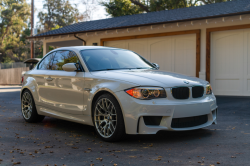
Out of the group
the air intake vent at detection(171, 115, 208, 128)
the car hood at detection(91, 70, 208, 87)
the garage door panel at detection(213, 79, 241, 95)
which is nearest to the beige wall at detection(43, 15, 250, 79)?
the garage door panel at detection(213, 79, 241, 95)

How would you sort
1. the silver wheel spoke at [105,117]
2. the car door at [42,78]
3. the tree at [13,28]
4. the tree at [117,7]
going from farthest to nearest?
the tree at [13,28] < the tree at [117,7] < the car door at [42,78] < the silver wheel spoke at [105,117]

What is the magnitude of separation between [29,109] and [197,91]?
377 centimetres

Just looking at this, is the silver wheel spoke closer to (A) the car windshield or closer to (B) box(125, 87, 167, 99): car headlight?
(B) box(125, 87, 167, 99): car headlight

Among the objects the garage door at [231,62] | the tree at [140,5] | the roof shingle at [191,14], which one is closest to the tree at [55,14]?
the tree at [140,5]

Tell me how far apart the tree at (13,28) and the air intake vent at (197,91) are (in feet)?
156

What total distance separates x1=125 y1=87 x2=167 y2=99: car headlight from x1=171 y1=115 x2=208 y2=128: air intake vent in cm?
43

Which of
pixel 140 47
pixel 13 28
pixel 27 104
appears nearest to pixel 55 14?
pixel 13 28

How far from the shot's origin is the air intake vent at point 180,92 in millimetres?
4664

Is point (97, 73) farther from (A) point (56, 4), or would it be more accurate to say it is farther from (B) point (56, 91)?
(A) point (56, 4)

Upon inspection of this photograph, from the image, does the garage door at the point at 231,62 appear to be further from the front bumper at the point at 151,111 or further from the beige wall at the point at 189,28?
the front bumper at the point at 151,111

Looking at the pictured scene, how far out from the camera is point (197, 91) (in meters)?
4.95

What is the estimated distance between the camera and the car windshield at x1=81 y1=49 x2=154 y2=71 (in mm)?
5641

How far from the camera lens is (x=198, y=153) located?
13.5 feet

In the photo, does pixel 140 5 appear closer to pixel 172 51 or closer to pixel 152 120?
pixel 172 51
